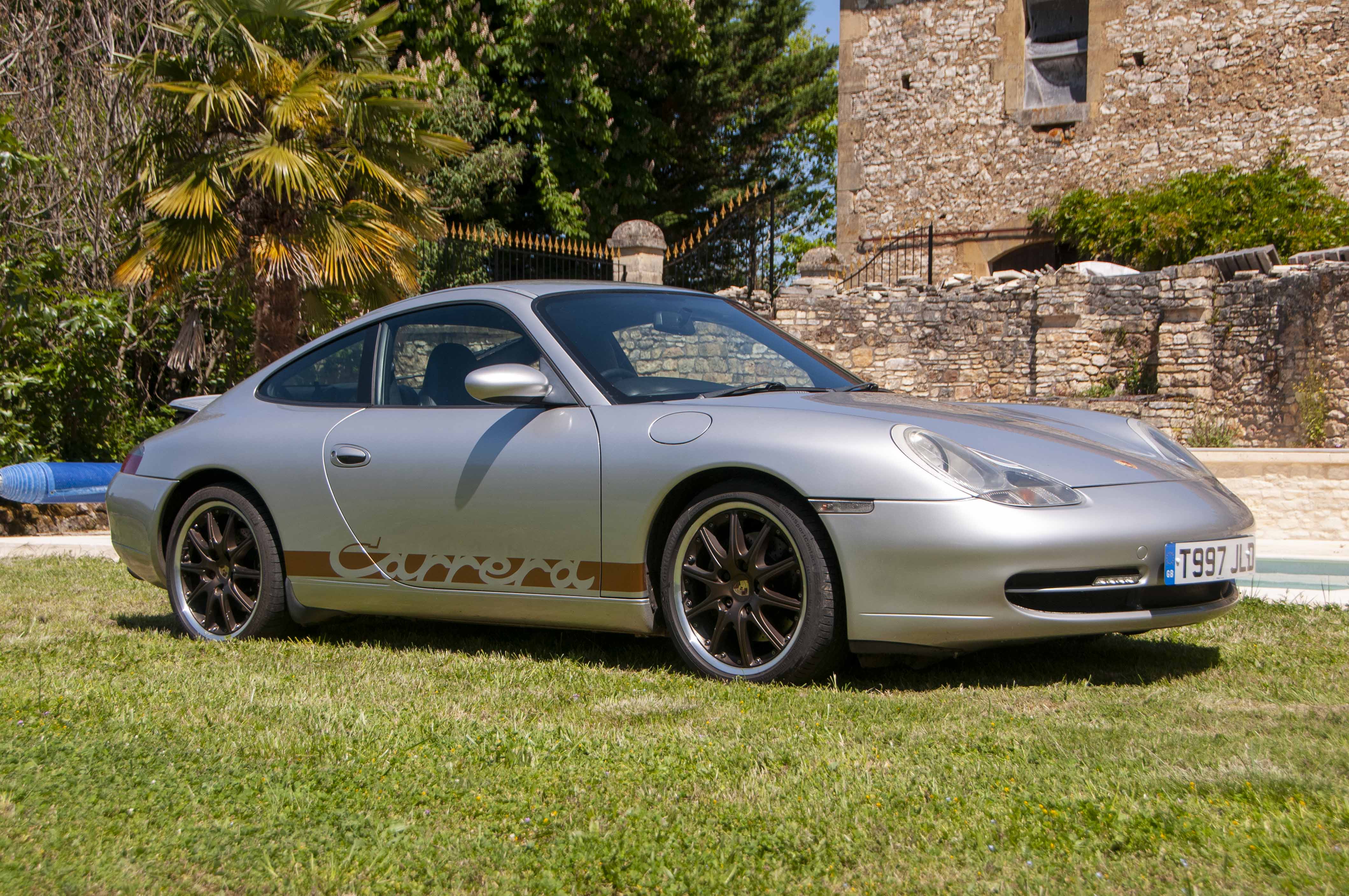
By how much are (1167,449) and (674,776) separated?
2631 mm

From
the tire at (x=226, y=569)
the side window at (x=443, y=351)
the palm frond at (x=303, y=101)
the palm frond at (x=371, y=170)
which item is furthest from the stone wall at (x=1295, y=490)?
the palm frond at (x=303, y=101)

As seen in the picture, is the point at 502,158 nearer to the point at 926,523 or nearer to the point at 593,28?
the point at 593,28

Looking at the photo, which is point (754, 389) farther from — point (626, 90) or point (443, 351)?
point (626, 90)

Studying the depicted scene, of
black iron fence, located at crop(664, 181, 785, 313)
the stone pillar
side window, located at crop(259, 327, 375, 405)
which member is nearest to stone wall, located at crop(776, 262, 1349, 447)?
black iron fence, located at crop(664, 181, 785, 313)

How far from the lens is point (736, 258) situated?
749 inches

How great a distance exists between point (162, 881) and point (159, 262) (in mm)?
10799

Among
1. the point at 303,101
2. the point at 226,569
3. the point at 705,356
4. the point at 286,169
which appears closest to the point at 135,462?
the point at 226,569

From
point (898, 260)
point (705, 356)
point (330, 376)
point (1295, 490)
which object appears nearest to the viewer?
point (705, 356)

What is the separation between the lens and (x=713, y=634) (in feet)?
13.4

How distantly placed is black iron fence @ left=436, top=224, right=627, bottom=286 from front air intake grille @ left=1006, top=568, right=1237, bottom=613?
12065 mm

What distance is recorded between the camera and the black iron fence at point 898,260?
22.1m

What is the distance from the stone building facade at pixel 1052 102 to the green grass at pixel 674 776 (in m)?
18.2

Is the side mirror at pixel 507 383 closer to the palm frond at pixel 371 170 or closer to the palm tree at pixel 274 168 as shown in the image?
the palm tree at pixel 274 168

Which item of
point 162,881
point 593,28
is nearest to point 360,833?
point 162,881
